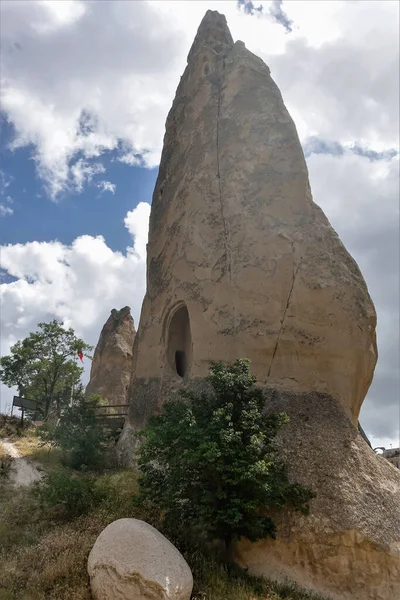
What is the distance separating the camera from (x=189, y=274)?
52.9 feet

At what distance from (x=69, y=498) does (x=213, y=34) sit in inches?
697

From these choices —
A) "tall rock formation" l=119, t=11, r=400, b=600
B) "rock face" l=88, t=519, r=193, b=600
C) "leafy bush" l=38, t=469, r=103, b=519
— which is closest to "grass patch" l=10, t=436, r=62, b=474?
"tall rock formation" l=119, t=11, r=400, b=600

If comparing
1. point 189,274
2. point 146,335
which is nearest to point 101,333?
point 146,335

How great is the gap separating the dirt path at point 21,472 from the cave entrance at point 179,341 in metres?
5.23

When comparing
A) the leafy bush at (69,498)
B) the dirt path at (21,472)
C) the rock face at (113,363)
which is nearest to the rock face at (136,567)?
the leafy bush at (69,498)

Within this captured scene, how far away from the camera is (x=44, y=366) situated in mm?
32688

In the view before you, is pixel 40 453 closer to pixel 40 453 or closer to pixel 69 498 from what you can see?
pixel 40 453

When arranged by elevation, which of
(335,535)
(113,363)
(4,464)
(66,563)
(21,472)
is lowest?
(66,563)

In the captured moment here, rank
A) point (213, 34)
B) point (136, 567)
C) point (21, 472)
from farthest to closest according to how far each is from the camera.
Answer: point (213, 34) < point (21, 472) < point (136, 567)

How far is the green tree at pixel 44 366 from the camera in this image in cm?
3284

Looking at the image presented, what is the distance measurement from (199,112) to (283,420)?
1204 cm

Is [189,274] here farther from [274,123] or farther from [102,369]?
[102,369]

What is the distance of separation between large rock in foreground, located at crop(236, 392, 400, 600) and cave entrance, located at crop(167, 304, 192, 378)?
6109 millimetres

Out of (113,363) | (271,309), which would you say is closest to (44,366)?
(113,363)
